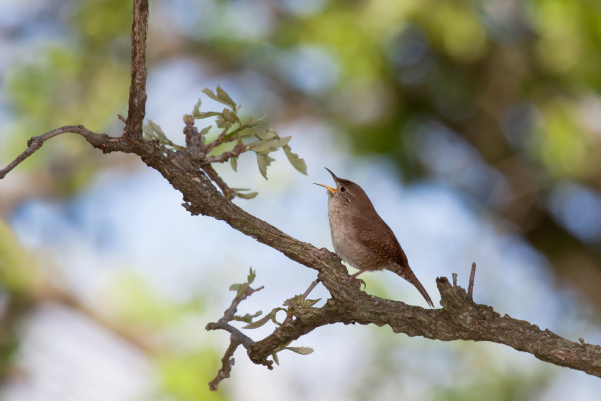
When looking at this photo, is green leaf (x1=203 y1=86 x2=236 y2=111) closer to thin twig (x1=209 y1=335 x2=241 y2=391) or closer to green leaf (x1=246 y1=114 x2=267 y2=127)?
green leaf (x1=246 y1=114 x2=267 y2=127)

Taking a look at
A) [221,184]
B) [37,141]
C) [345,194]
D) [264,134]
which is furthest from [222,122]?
[345,194]

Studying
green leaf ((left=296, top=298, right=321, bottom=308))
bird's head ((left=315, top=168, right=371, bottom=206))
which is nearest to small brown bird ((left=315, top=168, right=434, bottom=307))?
bird's head ((left=315, top=168, right=371, bottom=206))

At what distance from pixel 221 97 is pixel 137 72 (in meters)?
0.36

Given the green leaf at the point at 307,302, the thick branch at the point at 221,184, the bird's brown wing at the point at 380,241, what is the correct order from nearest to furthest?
1. the green leaf at the point at 307,302
2. the thick branch at the point at 221,184
3. the bird's brown wing at the point at 380,241

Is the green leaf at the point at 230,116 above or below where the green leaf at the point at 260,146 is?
above

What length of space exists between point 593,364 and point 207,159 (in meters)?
1.45

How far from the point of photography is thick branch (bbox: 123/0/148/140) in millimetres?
1626

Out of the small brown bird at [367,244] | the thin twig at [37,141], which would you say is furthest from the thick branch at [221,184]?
the small brown bird at [367,244]

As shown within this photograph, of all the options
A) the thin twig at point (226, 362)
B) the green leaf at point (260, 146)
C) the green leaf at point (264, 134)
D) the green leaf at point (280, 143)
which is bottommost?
the thin twig at point (226, 362)

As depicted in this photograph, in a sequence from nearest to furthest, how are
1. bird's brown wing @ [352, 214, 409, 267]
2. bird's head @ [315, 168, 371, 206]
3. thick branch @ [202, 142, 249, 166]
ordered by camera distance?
thick branch @ [202, 142, 249, 166]
bird's brown wing @ [352, 214, 409, 267]
bird's head @ [315, 168, 371, 206]

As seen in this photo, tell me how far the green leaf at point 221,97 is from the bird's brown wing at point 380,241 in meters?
0.95

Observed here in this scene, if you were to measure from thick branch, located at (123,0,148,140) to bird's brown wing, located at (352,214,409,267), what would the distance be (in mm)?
1191

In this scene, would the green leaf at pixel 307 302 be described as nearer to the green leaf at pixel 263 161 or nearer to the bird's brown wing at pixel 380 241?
the green leaf at pixel 263 161

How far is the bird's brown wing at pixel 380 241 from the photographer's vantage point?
256cm
